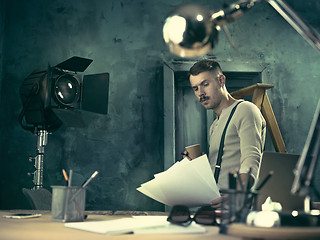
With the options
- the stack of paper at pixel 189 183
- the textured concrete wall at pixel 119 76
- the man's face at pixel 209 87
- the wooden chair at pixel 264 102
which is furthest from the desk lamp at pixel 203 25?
the textured concrete wall at pixel 119 76

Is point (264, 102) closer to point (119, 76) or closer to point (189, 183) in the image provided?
point (119, 76)

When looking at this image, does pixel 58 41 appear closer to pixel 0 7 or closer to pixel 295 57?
pixel 0 7

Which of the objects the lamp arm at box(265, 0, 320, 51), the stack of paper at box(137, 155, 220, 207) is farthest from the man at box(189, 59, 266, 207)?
the lamp arm at box(265, 0, 320, 51)

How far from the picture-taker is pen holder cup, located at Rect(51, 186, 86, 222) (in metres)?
0.98

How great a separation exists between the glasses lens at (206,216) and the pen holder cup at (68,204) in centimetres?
35

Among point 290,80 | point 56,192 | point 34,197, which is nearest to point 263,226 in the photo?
point 56,192

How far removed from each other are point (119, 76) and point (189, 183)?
99.4 inches

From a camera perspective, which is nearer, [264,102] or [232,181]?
[232,181]

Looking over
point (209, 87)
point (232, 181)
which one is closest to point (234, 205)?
point (232, 181)

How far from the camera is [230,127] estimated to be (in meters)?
1.79

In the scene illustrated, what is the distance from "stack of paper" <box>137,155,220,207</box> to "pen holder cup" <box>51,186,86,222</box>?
0.23m

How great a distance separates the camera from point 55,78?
248cm

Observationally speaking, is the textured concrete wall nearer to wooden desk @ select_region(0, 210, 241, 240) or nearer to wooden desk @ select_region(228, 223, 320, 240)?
wooden desk @ select_region(0, 210, 241, 240)

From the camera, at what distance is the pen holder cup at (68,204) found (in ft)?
3.22
